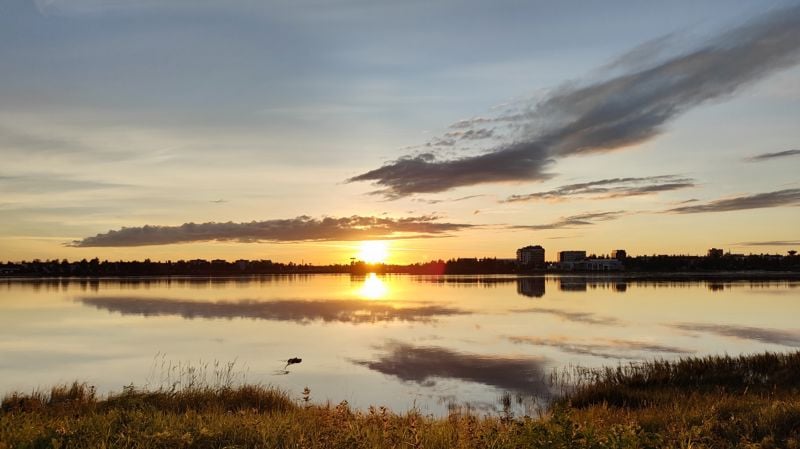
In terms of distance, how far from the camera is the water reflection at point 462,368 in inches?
1010

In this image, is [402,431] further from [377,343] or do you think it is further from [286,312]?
[286,312]

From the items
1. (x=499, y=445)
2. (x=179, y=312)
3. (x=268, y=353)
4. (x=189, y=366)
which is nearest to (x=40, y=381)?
(x=189, y=366)

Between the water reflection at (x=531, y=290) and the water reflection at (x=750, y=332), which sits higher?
the water reflection at (x=750, y=332)

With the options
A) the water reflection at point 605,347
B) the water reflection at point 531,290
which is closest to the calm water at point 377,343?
the water reflection at point 605,347

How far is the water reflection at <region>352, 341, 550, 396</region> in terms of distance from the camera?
2566 centimetres

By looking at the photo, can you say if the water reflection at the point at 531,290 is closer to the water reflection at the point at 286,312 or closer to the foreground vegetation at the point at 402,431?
the water reflection at the point at 286,312

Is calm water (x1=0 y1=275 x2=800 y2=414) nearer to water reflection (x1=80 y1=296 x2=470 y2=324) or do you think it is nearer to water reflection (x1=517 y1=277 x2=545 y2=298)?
water reflection (x1=80 y1=296 x2=470 y2=324)

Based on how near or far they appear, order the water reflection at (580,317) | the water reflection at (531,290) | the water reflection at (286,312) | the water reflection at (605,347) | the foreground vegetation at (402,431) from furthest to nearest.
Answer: the water reflection at (531,290) → the water reflection at (286,312) → the water reflection at (580,317) → the water reflection at (605,347) → the foreground vegetation at (402,431)

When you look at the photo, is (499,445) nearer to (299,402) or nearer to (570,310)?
(299,402)

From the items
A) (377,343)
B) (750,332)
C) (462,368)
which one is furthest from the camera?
(750,332)

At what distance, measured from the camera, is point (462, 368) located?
1150 inches

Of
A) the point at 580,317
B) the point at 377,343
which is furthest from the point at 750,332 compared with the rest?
the point at 377,343

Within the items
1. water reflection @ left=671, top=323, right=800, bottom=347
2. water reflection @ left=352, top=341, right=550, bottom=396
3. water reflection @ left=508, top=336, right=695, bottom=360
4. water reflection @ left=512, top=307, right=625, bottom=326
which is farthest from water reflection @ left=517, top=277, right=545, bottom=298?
water reflection @ left=352, top=341, right=550, bottom=396

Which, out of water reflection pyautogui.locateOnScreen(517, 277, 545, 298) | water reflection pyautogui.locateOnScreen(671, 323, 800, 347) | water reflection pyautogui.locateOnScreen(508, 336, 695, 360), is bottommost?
water reflection pyautogui.locateOnScreen(517, 277, 545, 298)
